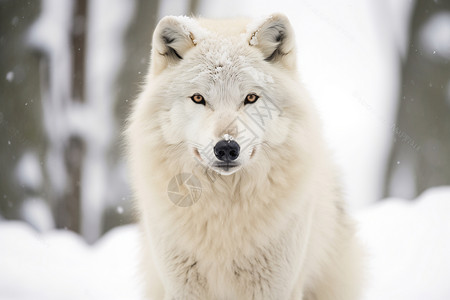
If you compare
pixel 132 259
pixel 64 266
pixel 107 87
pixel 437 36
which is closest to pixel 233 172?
pixel 132 259

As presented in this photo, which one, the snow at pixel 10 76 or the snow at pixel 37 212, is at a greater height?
the snow at pixel 10 76

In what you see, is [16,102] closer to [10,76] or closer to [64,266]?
[10,76]

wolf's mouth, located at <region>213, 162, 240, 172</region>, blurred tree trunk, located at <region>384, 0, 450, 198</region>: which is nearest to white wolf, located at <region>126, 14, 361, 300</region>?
wolf's mouth, located at <region>213, 162, 240, 172</region>

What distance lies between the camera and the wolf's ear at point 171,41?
304 centimetres

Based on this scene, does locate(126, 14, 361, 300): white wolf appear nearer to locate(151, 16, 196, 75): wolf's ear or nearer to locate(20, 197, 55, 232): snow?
locate(151, 16, 196, 75): wolf's ear

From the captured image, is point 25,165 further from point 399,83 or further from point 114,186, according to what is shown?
point 399,83

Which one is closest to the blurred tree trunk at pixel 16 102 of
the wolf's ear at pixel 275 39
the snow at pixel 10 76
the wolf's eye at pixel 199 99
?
the snow at pixel 10 76

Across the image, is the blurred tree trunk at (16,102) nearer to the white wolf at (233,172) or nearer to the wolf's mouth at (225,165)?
the white wolf at (233,172)

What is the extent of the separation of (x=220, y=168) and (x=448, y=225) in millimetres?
3729

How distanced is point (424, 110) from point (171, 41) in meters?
5.44

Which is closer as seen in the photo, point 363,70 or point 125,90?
point 125,90

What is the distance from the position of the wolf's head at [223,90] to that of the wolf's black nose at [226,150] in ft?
0.10

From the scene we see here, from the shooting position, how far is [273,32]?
3.07 m

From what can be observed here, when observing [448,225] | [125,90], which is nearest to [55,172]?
[125,90]
